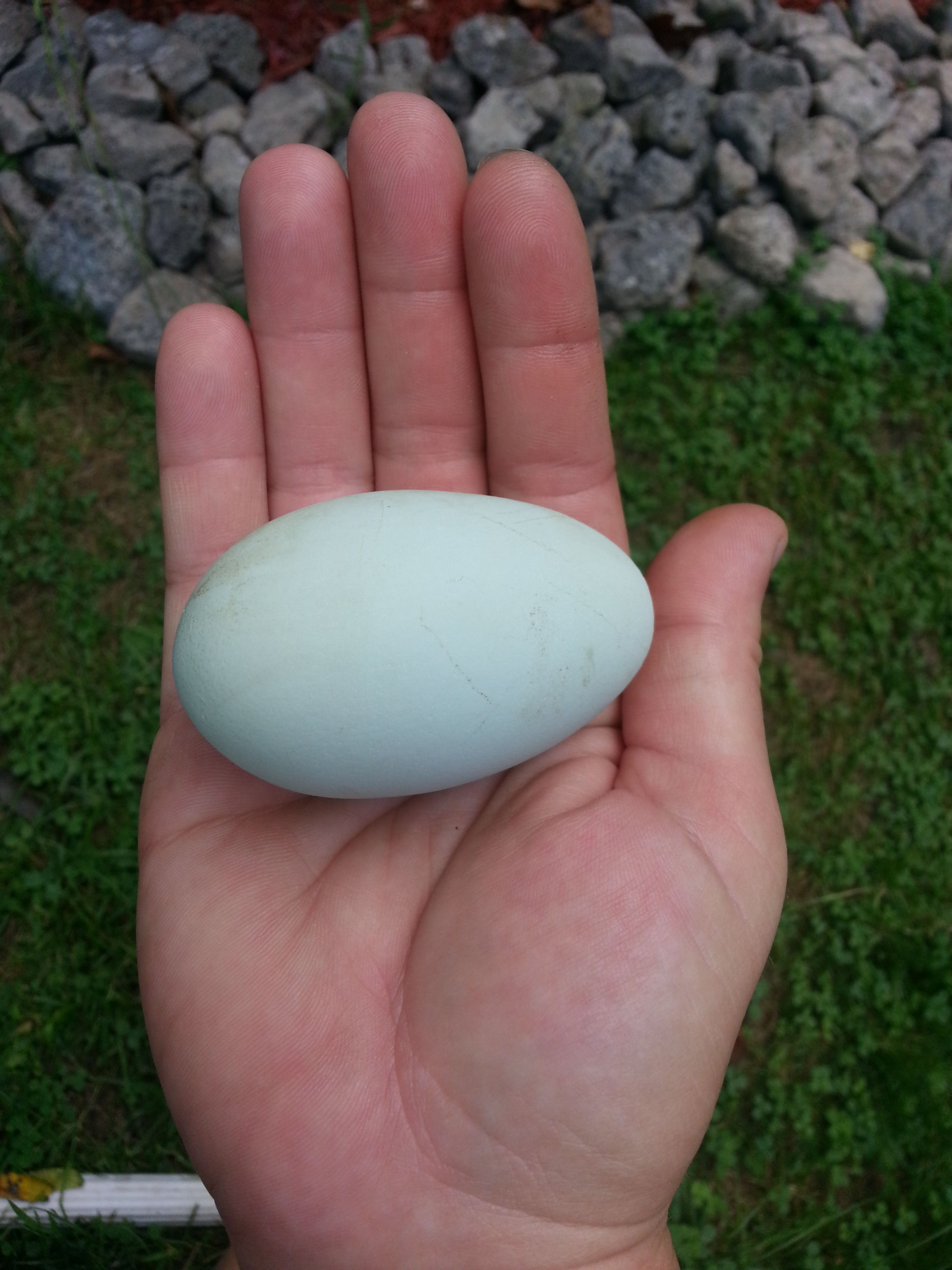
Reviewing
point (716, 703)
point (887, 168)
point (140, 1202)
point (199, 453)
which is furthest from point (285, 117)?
point (140, 1202)

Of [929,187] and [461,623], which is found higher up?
[461,623]

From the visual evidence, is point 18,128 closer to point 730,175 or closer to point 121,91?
point 121,91

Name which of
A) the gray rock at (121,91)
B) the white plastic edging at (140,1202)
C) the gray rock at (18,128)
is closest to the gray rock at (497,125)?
the gray rock at (121,91)

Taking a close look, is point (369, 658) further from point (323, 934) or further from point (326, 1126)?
point (326, 1126)

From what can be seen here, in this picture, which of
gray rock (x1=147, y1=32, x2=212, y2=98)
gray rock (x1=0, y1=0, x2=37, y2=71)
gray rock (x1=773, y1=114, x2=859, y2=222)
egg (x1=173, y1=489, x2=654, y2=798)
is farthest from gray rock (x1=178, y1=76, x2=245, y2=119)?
egg (x1=173, y1=489, x2=654, y2=798)

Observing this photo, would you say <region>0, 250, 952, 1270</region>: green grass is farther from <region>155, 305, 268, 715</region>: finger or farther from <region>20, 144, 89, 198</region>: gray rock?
<region>155, 305, 268, 715</region>: finger

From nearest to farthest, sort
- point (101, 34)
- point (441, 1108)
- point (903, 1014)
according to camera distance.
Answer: point (441, 1108) → point (903, 1014) → point (101, 34)

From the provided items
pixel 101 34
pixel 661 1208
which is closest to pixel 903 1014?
pixel 661 1208

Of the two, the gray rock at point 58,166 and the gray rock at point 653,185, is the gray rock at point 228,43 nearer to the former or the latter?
the gray rock at point 58,166

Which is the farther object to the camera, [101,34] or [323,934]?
[101,34]
